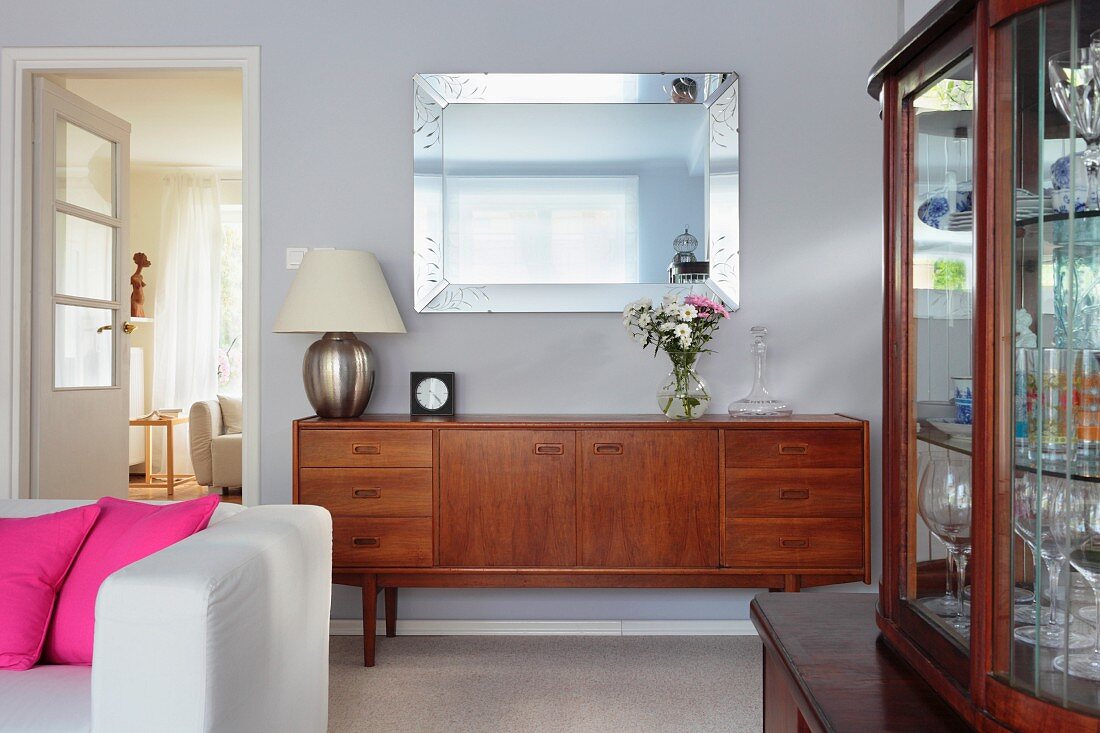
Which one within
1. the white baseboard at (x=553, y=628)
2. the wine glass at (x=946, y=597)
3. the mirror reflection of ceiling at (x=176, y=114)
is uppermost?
the mirror reflection of ceiling at (x=176, y=114)

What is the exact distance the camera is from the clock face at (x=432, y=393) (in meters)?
3.05

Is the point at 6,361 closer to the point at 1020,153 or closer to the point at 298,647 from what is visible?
the point at 298,647

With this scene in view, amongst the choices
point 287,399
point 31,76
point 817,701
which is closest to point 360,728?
point 287,399

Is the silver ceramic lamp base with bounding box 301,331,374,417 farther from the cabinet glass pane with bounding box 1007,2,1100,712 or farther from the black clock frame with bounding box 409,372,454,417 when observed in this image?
the cabinet glass pane with bounding box 1007,2,1100,712

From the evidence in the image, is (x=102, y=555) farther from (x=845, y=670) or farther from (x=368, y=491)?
(x=845, y=670)

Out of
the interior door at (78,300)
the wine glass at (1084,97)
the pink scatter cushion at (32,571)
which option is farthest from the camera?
the interior door at (78,300)

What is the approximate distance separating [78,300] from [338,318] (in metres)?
1.49

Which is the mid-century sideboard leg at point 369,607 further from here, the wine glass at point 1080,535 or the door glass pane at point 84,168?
the wine glass at point 1080,535

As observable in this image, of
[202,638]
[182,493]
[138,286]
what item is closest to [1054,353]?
[202,638]

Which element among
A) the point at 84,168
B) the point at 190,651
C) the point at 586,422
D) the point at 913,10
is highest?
the point at 913,10

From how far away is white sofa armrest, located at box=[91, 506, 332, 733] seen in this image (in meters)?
1.34

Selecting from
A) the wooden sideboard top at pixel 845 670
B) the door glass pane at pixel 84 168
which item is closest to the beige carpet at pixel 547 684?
the wooden sideboard top at pixel 845 670

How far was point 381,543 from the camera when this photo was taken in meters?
2.77

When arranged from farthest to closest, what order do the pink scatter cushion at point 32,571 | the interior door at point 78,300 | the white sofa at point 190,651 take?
the interior door at point 78,300
the pink scatter cushion at point 32,571
the white sofa at point 190,651
